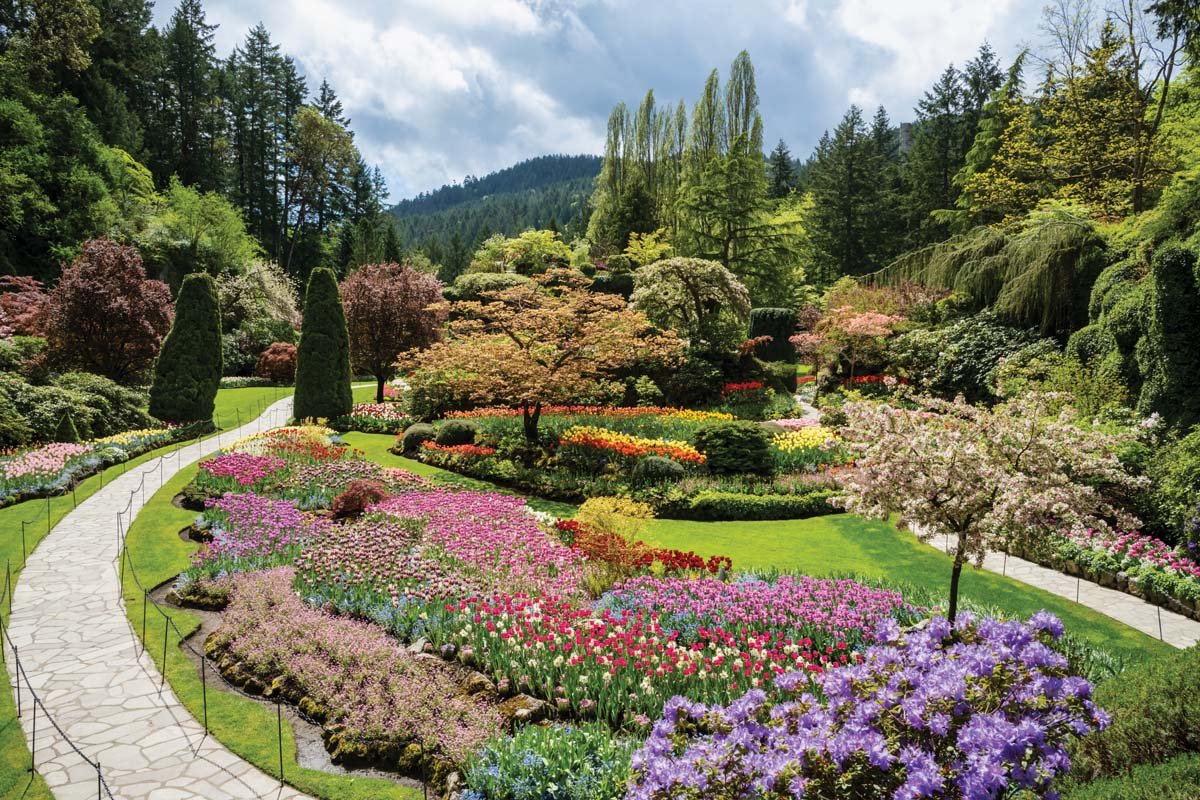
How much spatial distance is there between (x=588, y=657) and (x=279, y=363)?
29.0 m

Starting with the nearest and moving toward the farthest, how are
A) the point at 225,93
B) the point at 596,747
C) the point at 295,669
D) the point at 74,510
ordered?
the point at 596,747 < the point at 295,669 < the point at 74,510 < the point at 225,93

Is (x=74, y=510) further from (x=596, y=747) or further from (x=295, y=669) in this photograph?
(x=596, y=747)

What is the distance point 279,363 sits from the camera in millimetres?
30594

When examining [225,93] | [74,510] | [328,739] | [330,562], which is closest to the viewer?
[328,739]

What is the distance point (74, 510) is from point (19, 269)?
26440mm

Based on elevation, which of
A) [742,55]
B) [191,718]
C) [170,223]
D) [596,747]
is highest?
[742,55]

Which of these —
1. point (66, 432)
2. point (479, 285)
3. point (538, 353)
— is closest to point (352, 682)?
point (538, 353)

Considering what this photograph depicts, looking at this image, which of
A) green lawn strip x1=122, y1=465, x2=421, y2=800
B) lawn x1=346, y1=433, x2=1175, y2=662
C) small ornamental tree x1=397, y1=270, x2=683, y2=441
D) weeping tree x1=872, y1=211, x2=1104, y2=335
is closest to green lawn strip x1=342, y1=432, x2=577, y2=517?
lawn x1=346, y1=433, x2=1175, y2=662

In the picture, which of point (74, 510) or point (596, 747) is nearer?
point (596, 747)

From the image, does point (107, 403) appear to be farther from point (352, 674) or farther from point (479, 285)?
point (479, 285)

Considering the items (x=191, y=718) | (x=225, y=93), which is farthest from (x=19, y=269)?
(x=191, y=718)

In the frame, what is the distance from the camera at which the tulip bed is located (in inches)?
117

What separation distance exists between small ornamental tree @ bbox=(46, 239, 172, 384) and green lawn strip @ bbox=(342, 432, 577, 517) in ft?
24.7

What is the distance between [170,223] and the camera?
1414 inches
